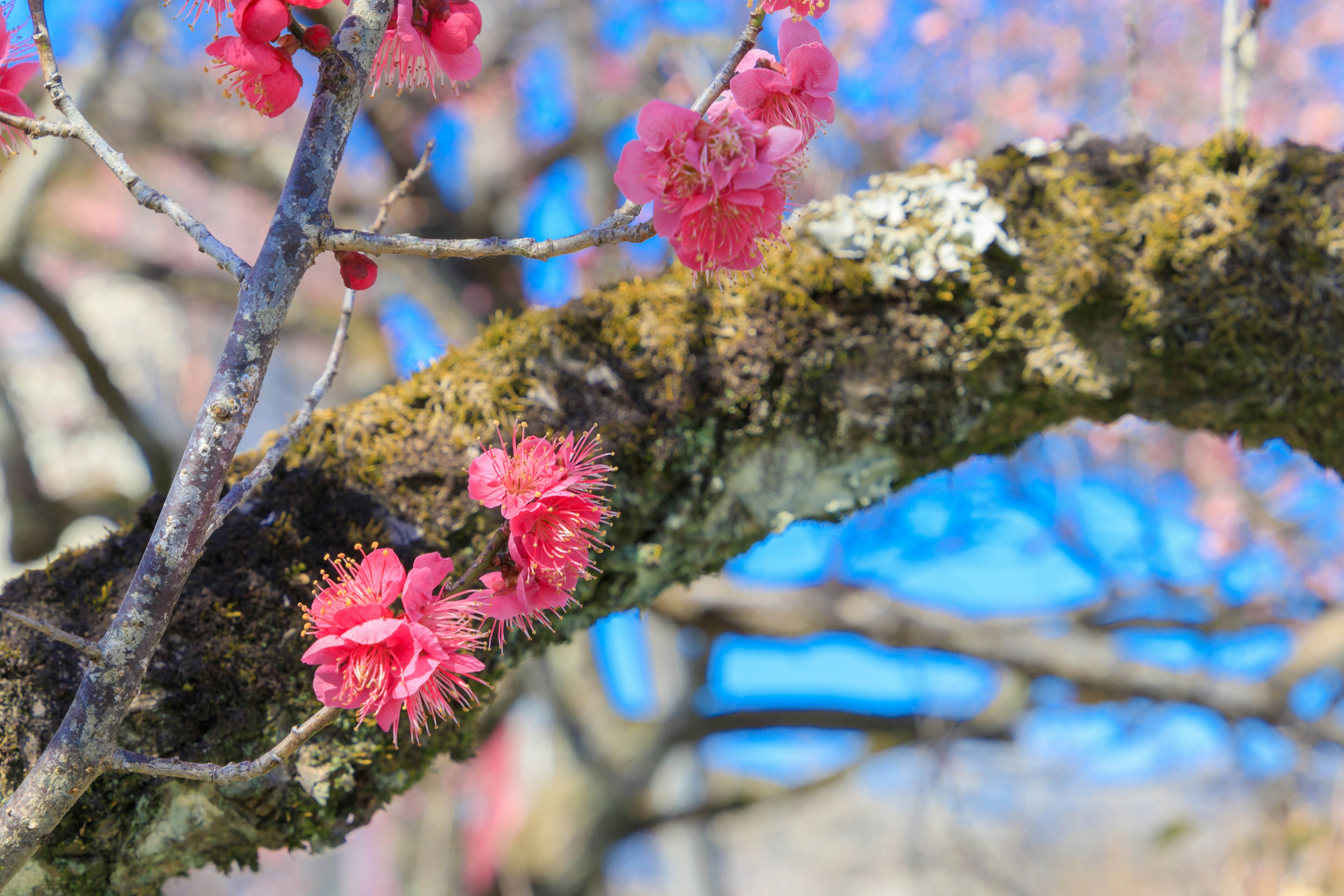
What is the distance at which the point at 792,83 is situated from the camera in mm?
963

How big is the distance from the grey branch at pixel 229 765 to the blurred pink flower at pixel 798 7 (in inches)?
35.1

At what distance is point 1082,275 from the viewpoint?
5.21 feet

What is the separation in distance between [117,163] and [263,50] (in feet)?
0.69

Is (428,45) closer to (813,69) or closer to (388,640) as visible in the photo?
(813,69)

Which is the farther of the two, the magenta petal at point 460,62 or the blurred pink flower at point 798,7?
the magenta petal at point 460,62

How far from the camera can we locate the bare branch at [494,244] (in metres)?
0.84

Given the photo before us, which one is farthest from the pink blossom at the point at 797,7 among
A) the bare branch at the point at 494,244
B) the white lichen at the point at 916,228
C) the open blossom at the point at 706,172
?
the white lichen at the point at 916,228

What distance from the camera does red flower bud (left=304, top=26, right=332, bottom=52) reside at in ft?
3.05

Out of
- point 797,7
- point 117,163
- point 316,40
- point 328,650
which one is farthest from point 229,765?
point 797,7

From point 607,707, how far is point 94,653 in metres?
3.92

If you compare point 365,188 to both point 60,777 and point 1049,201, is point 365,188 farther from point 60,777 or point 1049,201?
point 60,777

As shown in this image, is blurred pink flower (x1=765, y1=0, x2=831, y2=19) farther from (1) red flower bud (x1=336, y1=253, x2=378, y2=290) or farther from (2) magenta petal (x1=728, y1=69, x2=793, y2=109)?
(1) red flower bud (x1=336, y1=253, x2=378, y2=290)

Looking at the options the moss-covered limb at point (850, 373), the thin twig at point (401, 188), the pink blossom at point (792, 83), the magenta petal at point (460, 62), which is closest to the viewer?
the pink blossom at point (792, 83)

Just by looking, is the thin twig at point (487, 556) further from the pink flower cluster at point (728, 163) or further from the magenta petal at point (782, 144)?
the magenta petal at point (782, 144)
